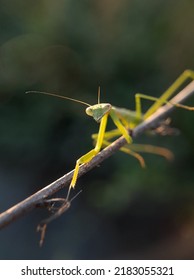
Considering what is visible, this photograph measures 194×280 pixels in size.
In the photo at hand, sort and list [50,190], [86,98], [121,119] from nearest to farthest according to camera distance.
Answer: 1. [50,190]
2. [121,119]
3. [86,98]

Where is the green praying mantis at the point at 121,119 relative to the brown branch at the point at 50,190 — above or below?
above

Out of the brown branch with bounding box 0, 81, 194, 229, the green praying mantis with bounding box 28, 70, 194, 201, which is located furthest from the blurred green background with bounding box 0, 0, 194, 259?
the brown branch with bounding box 0, 81, 194, 229

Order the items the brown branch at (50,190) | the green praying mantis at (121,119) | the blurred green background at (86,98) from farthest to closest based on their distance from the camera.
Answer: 1. the blurred green background at (86,98)
2. the green praying mantis at (121,119)
3. the brown branch at (50,190)

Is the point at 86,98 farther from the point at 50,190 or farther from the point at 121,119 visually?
the point at 50,190

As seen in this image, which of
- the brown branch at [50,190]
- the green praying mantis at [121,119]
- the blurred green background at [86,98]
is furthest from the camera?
the blurred green background at [86,98]

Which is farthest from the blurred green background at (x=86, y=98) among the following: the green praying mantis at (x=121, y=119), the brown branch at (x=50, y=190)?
the brown branch at (x=50, y=190)

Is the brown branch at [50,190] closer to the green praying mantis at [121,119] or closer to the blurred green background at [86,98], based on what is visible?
the green praying mantis at [121,119]

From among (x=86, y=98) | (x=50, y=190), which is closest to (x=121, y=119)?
(x=50, y=190)

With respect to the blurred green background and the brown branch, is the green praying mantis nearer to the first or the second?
the brown branch
